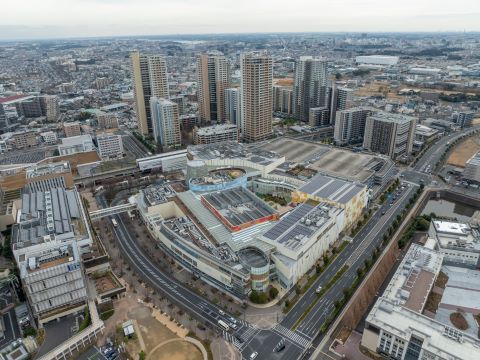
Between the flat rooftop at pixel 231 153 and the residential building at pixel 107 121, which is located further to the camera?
the residential building at pixel 107 121

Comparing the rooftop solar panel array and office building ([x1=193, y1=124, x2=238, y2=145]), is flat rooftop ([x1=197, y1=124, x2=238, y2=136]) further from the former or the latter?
the rooftop solar panel array

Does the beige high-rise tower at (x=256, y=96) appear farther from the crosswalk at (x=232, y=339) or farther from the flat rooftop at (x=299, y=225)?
the crosswalk at (x=232, y=339)

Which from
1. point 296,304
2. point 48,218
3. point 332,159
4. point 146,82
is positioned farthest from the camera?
point 146,82

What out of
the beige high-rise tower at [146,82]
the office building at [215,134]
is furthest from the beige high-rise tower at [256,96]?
the beige high-rise tower at [146,82]

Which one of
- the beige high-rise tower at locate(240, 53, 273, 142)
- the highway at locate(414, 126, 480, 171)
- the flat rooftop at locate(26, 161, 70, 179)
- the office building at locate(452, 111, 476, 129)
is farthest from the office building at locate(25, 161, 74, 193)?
the office building at locate(452, 111, 476, 129)

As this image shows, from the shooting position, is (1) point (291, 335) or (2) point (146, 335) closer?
(1) point (291, 335)

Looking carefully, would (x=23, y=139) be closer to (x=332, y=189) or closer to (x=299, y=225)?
(x=299, y=225)

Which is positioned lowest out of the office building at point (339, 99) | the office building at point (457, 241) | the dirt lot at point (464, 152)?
the dirt lot at point (464, 152)

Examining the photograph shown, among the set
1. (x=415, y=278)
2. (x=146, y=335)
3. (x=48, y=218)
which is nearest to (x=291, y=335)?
(x=146, y=335)
